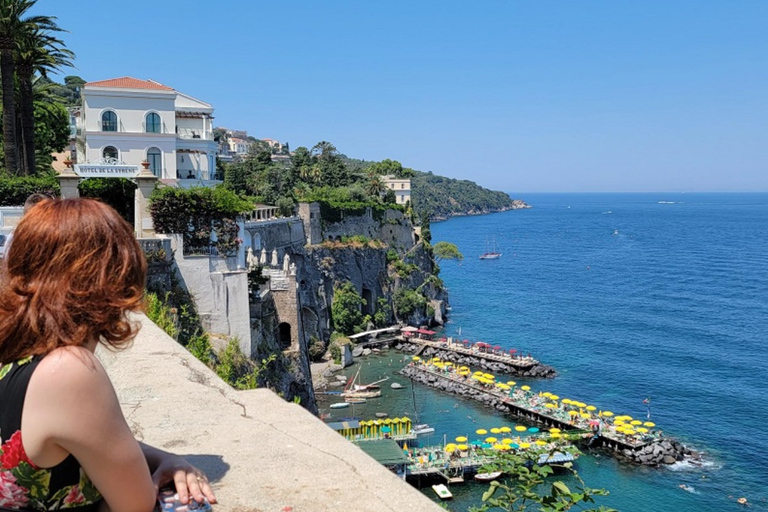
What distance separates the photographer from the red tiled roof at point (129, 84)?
31984 mm

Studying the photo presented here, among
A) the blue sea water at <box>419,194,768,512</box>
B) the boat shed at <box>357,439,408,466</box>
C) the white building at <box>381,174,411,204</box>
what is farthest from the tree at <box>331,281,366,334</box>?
the white building at <box>381,174,411,204</box>

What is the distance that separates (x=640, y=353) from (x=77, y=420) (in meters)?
51.0

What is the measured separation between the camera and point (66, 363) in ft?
6.86

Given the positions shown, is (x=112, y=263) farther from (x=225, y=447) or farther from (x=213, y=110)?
(x=213, y=110)

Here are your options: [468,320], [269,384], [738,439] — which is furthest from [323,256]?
[269,384]

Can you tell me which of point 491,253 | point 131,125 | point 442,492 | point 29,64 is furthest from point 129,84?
point 491,253

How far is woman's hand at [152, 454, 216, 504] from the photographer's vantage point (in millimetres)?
2693

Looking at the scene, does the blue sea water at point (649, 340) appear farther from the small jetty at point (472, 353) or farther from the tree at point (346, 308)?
the tree at point (346, 308)

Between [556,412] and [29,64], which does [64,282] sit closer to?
[29,64]

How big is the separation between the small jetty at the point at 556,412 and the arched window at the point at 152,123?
77.6 feet

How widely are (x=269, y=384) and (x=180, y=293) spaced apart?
4.20 meters

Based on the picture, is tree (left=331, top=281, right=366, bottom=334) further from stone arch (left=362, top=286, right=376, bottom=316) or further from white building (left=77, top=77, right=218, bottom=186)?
white building (left=77, top=77, right=218, bottom=186)

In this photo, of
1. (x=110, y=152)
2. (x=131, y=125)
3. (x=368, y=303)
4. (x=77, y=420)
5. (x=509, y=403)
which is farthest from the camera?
(x=368, y=303)

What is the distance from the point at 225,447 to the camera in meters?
3.64
